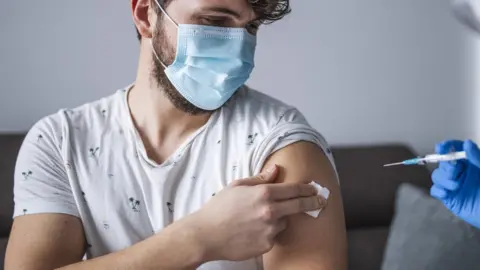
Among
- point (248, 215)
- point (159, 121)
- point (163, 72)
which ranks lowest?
point (248, 215)

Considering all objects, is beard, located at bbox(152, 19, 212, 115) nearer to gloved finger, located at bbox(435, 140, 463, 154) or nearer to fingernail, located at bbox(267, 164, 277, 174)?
fingernail, located at bbox(267, 164, 277, 174)

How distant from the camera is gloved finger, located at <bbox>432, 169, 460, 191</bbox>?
1229mm

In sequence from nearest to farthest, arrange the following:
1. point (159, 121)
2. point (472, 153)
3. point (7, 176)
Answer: point (472, 153) < point (159, 121) < point (7, 176)

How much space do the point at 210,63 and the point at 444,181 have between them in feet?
1.89

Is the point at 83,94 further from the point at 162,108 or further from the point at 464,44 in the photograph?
the point at 464,44

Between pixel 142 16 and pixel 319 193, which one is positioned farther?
pixel 142 16

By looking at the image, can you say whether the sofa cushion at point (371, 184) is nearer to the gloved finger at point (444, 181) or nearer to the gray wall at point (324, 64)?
the gray wall at point (324, 64)

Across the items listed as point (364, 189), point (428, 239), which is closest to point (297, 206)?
point (428, 239)

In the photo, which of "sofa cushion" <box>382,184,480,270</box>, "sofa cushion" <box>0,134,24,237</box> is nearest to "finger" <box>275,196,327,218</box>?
"sofa cushion" <box>382,184,480,270</box>

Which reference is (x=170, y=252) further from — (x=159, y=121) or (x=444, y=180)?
(x=444, y=180)

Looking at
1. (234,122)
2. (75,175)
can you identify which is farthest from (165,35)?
(75,175)

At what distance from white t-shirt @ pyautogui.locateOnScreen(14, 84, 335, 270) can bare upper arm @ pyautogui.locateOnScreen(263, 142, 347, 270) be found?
0.04m

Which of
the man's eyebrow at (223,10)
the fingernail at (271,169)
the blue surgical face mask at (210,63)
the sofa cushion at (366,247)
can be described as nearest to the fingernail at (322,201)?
the fingernail at (271,169)

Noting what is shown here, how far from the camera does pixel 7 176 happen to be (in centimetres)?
218
